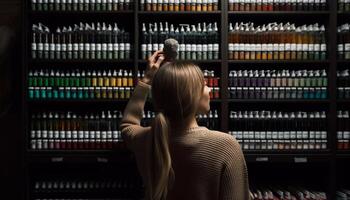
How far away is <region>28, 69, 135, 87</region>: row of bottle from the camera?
10.5 ft

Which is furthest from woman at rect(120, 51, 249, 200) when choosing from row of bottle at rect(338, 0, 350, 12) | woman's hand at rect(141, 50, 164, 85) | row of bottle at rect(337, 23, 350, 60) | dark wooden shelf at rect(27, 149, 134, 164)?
row of bottle at rect(338, 0, 350, 12)

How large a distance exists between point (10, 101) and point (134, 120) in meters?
2.18

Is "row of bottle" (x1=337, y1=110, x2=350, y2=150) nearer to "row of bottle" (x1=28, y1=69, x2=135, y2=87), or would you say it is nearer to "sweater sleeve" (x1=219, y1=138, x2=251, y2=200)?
"row of bottle" (x1=28, y1=69, x2=135, y2=87)

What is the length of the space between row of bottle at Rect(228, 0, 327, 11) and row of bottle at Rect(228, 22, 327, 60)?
0.16 m

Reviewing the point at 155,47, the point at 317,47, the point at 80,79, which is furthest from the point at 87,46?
the point at 317,47

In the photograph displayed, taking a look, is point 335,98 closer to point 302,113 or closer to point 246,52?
point 302,113

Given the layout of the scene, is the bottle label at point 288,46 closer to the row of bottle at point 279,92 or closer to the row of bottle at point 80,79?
the row of bottle at point 279,92

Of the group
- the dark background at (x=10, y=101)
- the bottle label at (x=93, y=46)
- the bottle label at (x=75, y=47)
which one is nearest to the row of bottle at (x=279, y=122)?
the bottle label at (x=93, y=46)

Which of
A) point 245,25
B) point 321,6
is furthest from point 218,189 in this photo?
point 321,6

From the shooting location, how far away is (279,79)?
3234mm

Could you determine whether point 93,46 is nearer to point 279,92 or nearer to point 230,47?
point 230,47

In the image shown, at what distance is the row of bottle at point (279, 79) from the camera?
10.6 feet

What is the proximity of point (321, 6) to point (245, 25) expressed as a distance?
66 cm

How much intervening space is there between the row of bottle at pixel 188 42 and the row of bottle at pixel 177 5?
156mm
